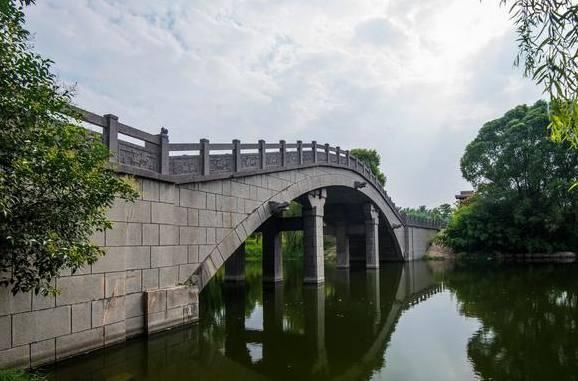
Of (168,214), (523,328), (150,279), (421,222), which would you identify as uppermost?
(421,222)

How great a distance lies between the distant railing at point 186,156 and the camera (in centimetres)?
861

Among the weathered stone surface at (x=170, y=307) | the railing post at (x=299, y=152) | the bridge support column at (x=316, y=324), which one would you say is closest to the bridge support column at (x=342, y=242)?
the bridge support column at (x=316, y=324)

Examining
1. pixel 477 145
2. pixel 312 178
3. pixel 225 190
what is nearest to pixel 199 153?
pixel 225 190

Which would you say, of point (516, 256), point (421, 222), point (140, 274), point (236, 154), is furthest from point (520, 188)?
point (140, 274)

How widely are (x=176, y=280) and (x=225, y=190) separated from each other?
284 cm

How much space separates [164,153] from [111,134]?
156 cm

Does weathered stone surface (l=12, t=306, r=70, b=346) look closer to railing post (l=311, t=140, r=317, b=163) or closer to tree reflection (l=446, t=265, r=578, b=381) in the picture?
tree reflection (l=446, t=265, r=578, b=381)

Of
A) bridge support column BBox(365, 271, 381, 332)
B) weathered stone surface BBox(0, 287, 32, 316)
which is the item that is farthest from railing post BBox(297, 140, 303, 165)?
weathered stone surface BBox(0, 287, 32, 316)

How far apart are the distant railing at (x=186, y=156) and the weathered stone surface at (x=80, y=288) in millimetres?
1981

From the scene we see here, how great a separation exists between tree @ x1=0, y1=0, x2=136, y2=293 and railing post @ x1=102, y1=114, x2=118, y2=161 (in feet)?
7.07

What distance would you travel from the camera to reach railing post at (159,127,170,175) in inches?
389

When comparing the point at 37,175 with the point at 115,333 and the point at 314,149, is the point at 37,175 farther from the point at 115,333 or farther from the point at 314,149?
the point at 314,149

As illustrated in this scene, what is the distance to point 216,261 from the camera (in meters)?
11.6

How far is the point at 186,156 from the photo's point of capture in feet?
35.6
